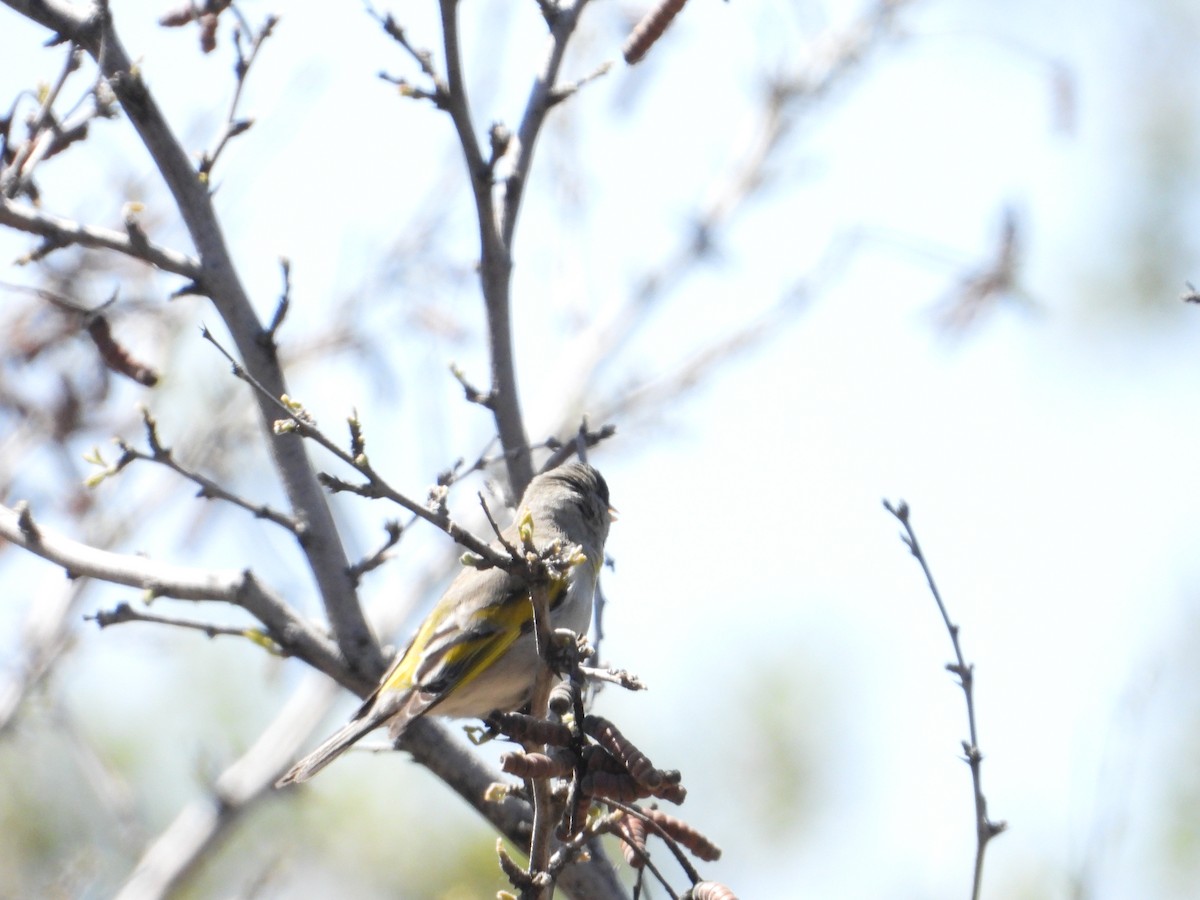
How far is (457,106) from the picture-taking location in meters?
4.14

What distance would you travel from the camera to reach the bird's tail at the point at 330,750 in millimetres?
4172

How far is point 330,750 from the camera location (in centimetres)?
425

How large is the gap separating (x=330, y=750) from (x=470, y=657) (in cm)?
65

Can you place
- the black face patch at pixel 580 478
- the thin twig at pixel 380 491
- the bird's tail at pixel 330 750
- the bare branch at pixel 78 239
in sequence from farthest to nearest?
1. the black face patch at pixel 580 478
2. the bird's tail at pixel 330 750
3. the bare branch at pixel 78 239
4. the thin twig at pixel 380 491

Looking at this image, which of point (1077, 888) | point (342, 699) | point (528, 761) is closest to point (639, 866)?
point (528, 761)

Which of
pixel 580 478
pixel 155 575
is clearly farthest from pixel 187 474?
pixel 580 478

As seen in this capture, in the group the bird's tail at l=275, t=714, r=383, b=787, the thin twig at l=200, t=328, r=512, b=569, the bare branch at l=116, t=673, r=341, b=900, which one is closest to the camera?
the thin twig at l=200, t=328, r=512, b=569

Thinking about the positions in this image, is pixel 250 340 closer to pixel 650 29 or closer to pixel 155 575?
pixel 155 575

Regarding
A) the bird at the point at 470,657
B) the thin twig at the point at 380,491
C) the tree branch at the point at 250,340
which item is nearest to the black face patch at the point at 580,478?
the bird at the point at 470,657

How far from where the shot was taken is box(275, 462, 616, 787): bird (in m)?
4.26

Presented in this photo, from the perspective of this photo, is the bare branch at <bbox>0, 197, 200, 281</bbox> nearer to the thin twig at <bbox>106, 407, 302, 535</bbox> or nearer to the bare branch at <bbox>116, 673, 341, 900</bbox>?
the thin twig at <bbox>106, 407, 302, 535</bbox>

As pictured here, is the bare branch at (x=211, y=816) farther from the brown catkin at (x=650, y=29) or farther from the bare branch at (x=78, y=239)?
the brown catkin at (x=650, y=29)

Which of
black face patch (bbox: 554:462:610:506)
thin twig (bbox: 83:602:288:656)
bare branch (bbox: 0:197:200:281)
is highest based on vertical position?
black face patch (bbox: 554:462:610:506)

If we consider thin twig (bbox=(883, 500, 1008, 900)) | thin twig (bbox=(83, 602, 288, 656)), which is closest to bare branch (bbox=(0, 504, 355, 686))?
thin twig (bbox=(83, 602, 288, 656))
